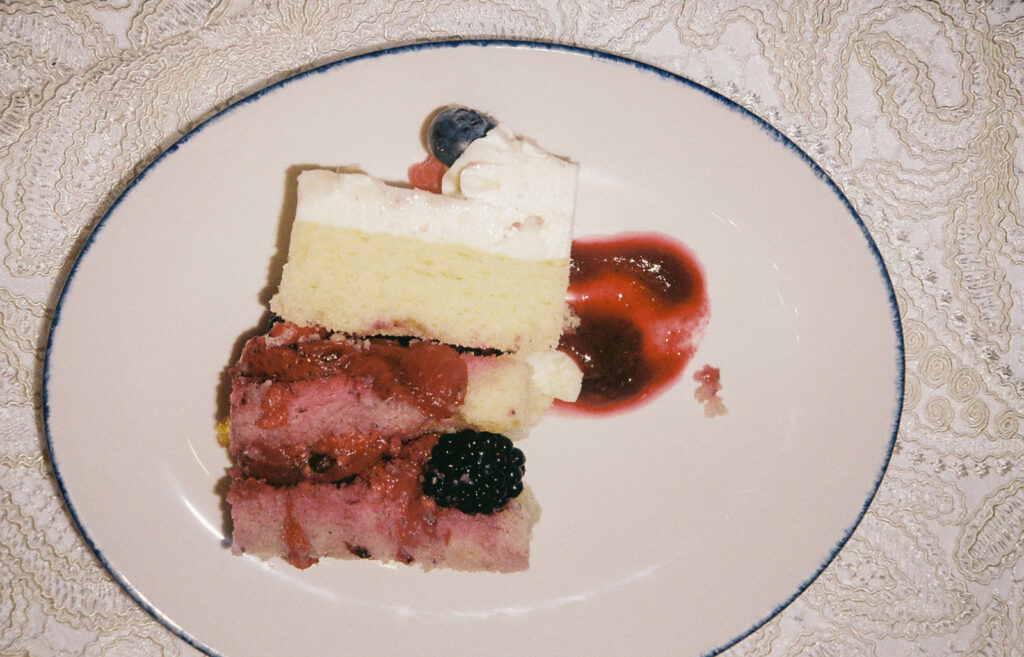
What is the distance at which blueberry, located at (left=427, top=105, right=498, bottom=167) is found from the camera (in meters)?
1.62

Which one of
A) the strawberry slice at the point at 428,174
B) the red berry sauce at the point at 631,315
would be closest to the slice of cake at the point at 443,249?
the strawberry slice at the point at 428,174

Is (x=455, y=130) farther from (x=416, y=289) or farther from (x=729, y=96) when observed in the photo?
(x=729, y=96)

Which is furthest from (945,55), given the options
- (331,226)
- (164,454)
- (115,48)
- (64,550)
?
(64,550)

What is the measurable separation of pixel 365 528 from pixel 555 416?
0.68m

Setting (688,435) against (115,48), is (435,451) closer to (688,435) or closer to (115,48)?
(688,435)

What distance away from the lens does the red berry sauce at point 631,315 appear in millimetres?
1852

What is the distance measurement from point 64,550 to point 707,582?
6.91 feet

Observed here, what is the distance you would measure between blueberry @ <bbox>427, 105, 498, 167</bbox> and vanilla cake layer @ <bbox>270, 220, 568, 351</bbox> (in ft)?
0.92

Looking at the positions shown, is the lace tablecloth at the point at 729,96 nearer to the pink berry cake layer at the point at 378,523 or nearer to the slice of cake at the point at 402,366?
the slice of cake at the point at 402,366

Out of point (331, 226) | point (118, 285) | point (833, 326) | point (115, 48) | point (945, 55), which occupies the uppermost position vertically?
point (945, 55)

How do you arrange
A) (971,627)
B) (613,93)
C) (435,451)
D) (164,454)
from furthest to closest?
1. (971,627)
2. (164,454)
3. (613,93)
4. (435,451)

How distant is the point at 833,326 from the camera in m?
1.77

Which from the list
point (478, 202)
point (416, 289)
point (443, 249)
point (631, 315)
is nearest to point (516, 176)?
point (478, 202)

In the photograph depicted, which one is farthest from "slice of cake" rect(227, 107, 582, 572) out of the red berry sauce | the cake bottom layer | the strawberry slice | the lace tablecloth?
the lace tablecloth
